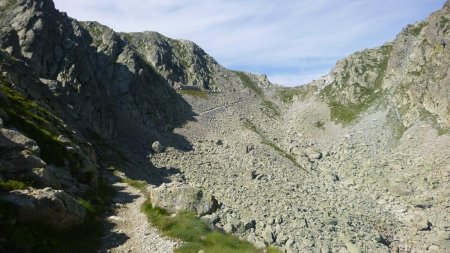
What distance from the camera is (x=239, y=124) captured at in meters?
90.4

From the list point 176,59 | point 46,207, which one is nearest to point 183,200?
point 46,207

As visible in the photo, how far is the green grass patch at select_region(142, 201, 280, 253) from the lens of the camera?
2328 cm

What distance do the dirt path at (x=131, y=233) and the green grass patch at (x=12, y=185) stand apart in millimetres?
5607

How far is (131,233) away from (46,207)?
6633 mm

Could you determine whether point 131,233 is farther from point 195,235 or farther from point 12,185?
point 12,185

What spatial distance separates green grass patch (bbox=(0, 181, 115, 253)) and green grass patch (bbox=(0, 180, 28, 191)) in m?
1.72

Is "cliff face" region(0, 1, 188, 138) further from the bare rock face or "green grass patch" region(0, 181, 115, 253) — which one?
the bare rock face

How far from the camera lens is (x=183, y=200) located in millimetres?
30234

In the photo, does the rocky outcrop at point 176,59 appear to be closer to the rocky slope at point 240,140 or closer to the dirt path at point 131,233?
the rocky slope at point 240,140

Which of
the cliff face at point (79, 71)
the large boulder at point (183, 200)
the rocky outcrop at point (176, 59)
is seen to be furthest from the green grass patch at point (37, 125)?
the rocky outcrop at point (176, 59)

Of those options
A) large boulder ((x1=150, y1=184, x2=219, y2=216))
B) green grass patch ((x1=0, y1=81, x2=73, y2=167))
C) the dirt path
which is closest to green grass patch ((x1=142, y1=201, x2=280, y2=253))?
the dirt path

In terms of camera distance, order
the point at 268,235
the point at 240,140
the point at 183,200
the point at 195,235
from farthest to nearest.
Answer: the point at 240,140, the point at 268,235, the point at 183,200, the point at 195,235

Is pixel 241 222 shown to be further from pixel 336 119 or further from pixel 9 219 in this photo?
pixel 336 119

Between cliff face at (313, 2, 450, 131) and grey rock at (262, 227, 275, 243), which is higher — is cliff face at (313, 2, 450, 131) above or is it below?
above
